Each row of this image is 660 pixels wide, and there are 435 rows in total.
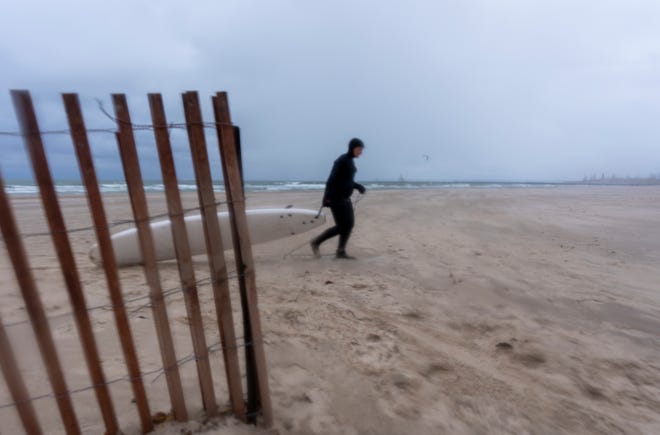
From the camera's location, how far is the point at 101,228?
5.17 feet

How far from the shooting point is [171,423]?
197 centimetres

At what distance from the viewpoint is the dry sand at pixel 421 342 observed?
86.7 inches

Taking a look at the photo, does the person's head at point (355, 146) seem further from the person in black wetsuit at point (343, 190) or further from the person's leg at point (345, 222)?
the person's leg at point (345, 222)

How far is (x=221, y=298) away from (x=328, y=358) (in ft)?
4.05

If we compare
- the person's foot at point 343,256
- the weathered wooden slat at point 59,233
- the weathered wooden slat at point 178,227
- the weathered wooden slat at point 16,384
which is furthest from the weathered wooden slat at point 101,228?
the person's foot at point 343,256

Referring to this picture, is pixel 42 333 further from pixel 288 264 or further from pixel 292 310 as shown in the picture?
pixel 288 264

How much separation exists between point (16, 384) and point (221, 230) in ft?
13.5

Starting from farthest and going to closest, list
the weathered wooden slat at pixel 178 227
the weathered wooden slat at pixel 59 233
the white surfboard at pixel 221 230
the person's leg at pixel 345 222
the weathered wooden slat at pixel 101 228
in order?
the person's leg at pixel 345 222
the white surfboard at pixel 221 230
the weathered wooden slat at pixel 178 227
the weathered wooden slat at pixel 101 228
the weathered wooden slat at pixel 59 233

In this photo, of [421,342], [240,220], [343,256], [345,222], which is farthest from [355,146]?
[240,220]

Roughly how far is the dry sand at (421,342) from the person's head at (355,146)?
175 centimetres

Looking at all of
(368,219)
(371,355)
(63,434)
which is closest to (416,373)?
(371,355)

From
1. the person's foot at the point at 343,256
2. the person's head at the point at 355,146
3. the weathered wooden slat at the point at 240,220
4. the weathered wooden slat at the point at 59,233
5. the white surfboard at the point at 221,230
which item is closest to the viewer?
the weathered wooden slat at the point at 59,233

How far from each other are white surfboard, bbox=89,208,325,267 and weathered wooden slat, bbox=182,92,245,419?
3.45m

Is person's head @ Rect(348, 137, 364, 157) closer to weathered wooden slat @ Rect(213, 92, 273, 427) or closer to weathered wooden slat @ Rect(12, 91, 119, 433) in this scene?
weathered wooden slat @ Rect(213, 92, 273, 427)
